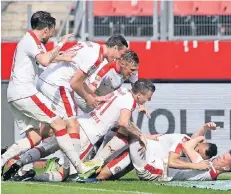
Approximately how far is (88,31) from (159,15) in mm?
1232

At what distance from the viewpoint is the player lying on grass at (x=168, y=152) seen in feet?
40.9

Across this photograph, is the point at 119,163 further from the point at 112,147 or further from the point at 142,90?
the point at 142,90

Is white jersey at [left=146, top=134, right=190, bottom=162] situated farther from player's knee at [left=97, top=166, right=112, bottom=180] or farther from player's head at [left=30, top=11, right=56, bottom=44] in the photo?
player's head at [left=30, top=11, right=56, bottom=44]

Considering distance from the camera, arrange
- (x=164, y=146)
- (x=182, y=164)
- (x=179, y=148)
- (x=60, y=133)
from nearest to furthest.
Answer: (x=60, y=133) < (x=182, y=164) < (x=179, y=148) < (x=164, y=146)

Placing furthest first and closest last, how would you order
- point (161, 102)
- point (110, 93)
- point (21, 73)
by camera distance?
1. point (161, 102)
2. point (110, 93)
3. point (21, 73)

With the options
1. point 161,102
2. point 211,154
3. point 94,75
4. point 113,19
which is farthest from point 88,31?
point 211,154

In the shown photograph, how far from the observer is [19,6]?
1744cm

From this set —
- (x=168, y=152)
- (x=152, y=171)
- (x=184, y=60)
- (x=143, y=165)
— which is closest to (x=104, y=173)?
(x=143, y=165)

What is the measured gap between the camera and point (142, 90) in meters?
12.4

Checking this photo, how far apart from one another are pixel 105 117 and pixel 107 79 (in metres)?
0.98

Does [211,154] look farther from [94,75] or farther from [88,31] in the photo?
[88,31]

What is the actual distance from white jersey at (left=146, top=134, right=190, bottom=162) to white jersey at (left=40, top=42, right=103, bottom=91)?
1292mm

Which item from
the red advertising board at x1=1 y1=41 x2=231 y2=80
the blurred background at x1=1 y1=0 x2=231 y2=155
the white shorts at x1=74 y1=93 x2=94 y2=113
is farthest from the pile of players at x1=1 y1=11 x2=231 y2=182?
the red advertising board at x1=1 y1=41 x2=231 y2=80

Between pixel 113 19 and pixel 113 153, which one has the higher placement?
pixel 113 19
